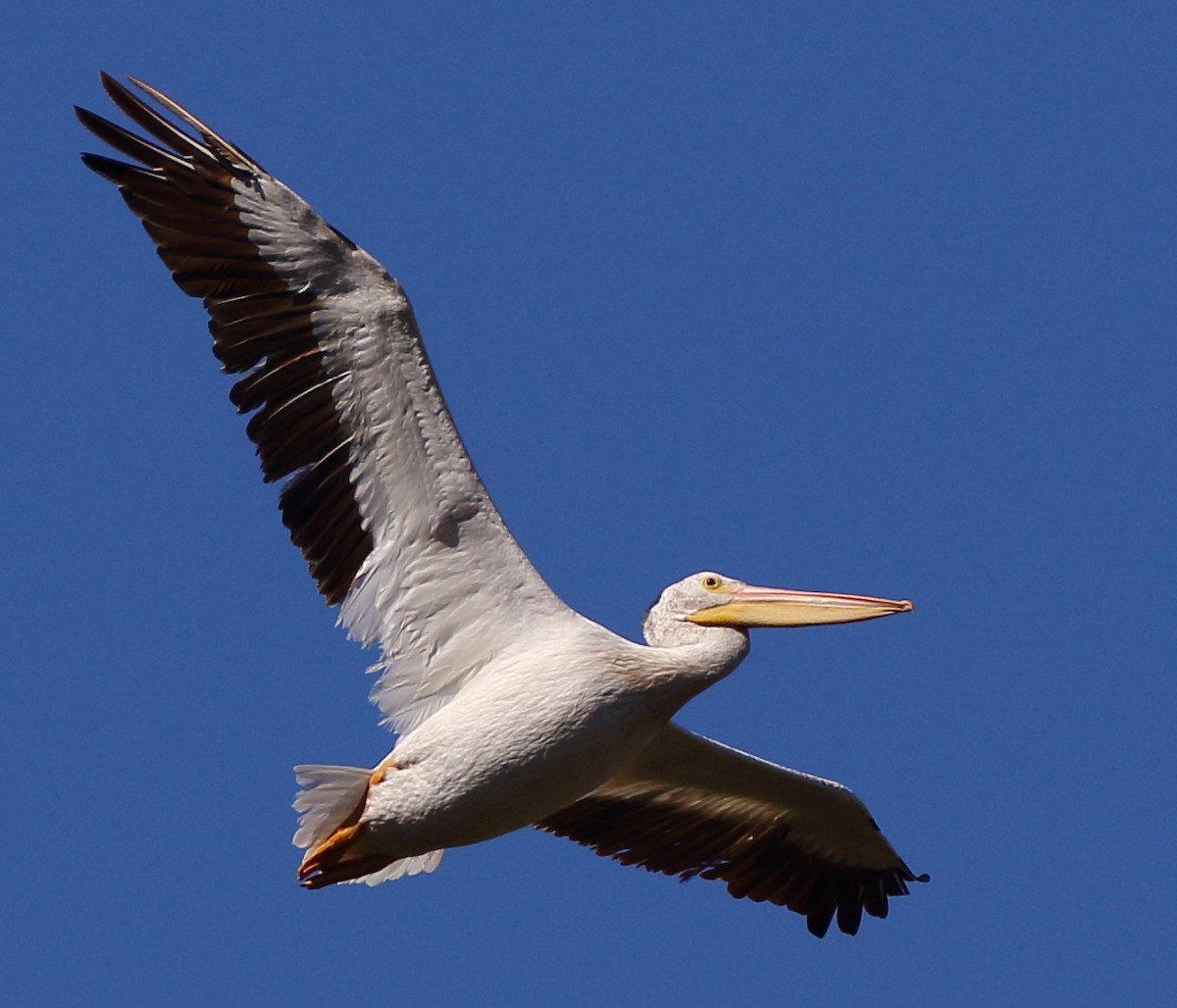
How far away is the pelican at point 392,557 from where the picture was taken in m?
10.5

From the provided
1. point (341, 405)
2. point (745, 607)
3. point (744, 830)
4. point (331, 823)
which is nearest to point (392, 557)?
point (341, 405)

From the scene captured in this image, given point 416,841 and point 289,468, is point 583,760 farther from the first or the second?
point 289,468

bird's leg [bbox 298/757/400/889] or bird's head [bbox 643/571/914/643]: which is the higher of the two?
bird's head [bbox 643/571/914/643]

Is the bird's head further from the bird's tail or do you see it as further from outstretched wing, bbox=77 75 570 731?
the bird's tail

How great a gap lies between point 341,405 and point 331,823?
202cm

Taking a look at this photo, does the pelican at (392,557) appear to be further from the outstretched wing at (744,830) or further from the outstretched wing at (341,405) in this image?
the outstretched wing at (744,830)

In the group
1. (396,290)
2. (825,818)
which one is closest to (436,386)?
(396,290)

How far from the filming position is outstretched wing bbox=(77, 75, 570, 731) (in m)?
10.8

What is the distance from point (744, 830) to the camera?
12641 mm

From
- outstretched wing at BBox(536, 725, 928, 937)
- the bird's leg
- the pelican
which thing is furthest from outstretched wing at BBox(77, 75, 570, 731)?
outstretched wing at BBox(536, 725, 928, 937)

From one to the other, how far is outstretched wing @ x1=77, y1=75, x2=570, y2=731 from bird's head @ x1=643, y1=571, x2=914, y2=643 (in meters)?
0.79

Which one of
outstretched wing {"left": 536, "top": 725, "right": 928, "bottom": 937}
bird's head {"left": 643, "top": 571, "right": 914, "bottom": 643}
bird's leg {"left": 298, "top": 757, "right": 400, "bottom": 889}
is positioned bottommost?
bird's leg {"left": 298, "top": 757, "right": 400, "bottom": 889}

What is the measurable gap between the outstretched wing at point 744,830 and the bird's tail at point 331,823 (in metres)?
1.82

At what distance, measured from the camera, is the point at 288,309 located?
1092cm
